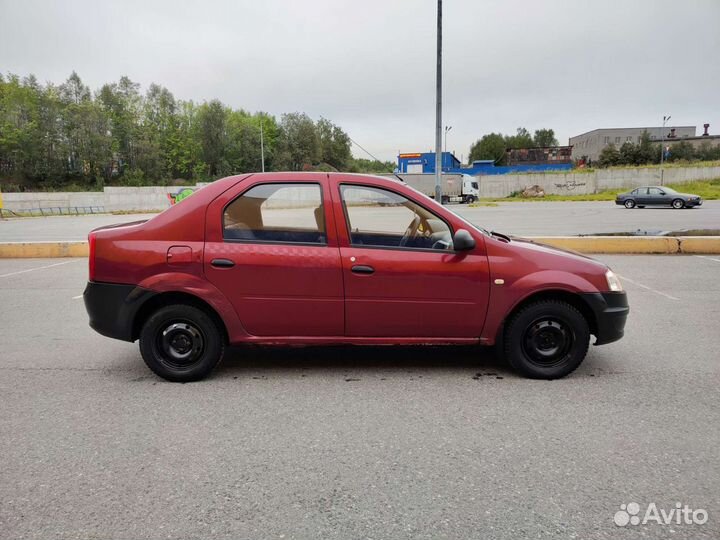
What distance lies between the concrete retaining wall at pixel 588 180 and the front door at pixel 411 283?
Answer: 51.4m

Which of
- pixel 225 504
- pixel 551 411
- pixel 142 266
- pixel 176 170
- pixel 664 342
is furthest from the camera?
pixel 176 170

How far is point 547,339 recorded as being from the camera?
4062 mm

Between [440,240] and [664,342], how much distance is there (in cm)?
275

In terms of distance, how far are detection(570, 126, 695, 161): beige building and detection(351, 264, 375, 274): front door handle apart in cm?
11867

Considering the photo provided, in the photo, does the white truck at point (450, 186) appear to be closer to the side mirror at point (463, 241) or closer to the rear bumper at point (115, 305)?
the side mirror at point (463, 241)

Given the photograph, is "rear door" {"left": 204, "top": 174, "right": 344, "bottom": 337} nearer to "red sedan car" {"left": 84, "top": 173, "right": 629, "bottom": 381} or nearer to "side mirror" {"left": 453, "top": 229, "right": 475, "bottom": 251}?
"red sedan car" {"left": 84, "top": 173, "right": 629, "bottom": 381}

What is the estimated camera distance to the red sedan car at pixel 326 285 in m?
3.95

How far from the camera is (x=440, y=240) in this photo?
4078 millimetres

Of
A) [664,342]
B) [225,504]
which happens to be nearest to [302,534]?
[225,504]

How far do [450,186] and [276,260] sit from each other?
40.2m

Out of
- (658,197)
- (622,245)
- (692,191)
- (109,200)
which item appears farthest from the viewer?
(109,200)

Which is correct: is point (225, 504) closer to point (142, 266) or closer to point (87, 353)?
point (142, 266)

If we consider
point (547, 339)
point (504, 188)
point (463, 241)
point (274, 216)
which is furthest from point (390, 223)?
point (504, 188)

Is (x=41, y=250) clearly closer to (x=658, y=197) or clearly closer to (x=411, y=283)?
(x=411, y=283)
